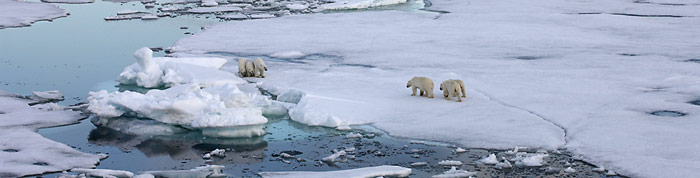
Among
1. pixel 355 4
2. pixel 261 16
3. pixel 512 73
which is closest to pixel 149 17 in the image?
pixel 261 16

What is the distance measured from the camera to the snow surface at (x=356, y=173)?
615 centimetres

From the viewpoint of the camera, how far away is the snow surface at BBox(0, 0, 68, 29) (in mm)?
16906

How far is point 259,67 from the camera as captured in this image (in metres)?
10.2

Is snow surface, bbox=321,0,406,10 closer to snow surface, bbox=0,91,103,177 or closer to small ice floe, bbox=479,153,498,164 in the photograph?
snow surface, bbox=0,91,103,177

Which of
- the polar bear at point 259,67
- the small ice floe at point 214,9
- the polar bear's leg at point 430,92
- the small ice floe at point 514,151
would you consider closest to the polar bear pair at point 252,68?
the polar bear at point 259,67

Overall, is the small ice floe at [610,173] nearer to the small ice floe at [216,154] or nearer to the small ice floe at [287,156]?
the small ice floe at [287,156]

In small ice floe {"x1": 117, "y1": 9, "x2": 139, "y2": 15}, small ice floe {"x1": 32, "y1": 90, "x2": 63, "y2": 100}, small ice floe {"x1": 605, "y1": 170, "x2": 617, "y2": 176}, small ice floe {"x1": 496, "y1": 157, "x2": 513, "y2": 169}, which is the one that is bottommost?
small ice floe {"x1": 117, "y1": 9, "x2": 139, "y2": 15}

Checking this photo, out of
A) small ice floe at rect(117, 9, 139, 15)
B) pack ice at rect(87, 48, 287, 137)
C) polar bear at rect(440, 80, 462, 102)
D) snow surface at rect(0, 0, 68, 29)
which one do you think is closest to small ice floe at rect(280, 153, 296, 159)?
pack ice at rect(87, 48, 287, 137)

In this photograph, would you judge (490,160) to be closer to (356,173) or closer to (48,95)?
(356,173)

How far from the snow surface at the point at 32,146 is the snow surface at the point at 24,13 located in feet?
28.8

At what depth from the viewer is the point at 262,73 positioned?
33.8ft

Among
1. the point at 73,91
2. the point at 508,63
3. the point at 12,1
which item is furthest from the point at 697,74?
the point at 12,1

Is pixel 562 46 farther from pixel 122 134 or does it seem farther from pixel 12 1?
pixel 12 1

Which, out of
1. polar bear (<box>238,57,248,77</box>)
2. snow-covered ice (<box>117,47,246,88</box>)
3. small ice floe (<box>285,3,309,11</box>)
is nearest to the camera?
snow-covered ice (<box>117,47,246,88</box>)
